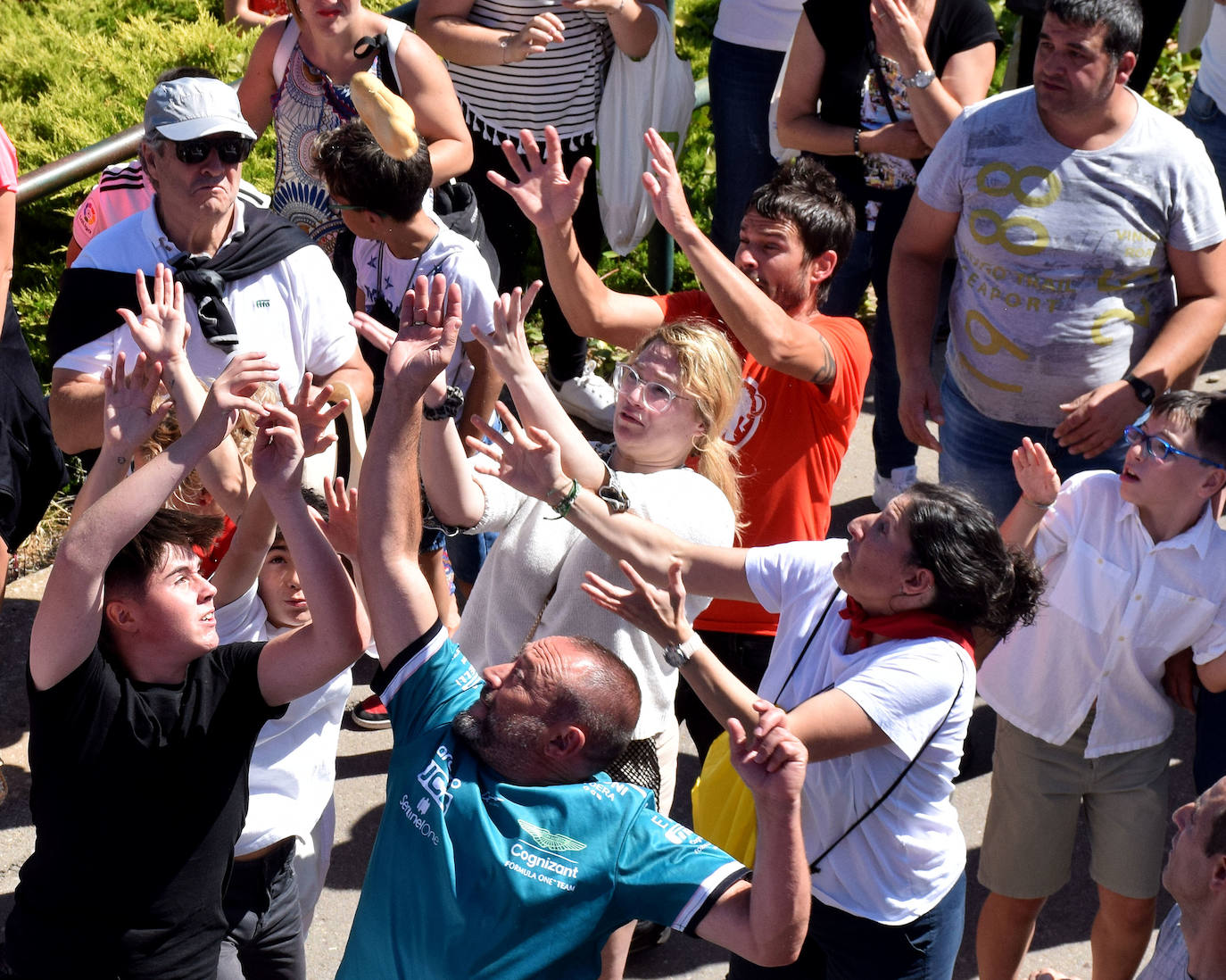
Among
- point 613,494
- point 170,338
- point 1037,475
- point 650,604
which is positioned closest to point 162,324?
point 170,338

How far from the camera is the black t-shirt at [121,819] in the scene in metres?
2.46

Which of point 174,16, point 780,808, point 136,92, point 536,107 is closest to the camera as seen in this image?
point 780,808

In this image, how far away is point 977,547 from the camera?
2.72 m

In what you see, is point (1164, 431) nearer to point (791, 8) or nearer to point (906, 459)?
point (906, 459)

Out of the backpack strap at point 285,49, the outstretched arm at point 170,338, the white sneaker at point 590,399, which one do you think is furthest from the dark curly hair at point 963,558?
the white sneaker at point 590,399

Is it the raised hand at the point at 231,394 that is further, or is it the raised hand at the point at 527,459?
the raised hand at the point at 527,459

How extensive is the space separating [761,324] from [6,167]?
200cm

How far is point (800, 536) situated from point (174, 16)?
5833 millimetres

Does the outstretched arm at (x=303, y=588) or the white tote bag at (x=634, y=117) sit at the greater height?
the outstretched arm at (x=303, y=588)

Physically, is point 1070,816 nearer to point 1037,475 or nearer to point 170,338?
point 1037,475

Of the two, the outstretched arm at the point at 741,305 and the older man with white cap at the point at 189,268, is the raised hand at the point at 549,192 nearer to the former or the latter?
the outstretched arm at the point at 741,305

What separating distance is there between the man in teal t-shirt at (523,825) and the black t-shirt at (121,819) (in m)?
0.32

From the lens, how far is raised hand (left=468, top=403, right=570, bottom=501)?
2914mm

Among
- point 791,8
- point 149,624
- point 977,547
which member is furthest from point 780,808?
point 791,8
